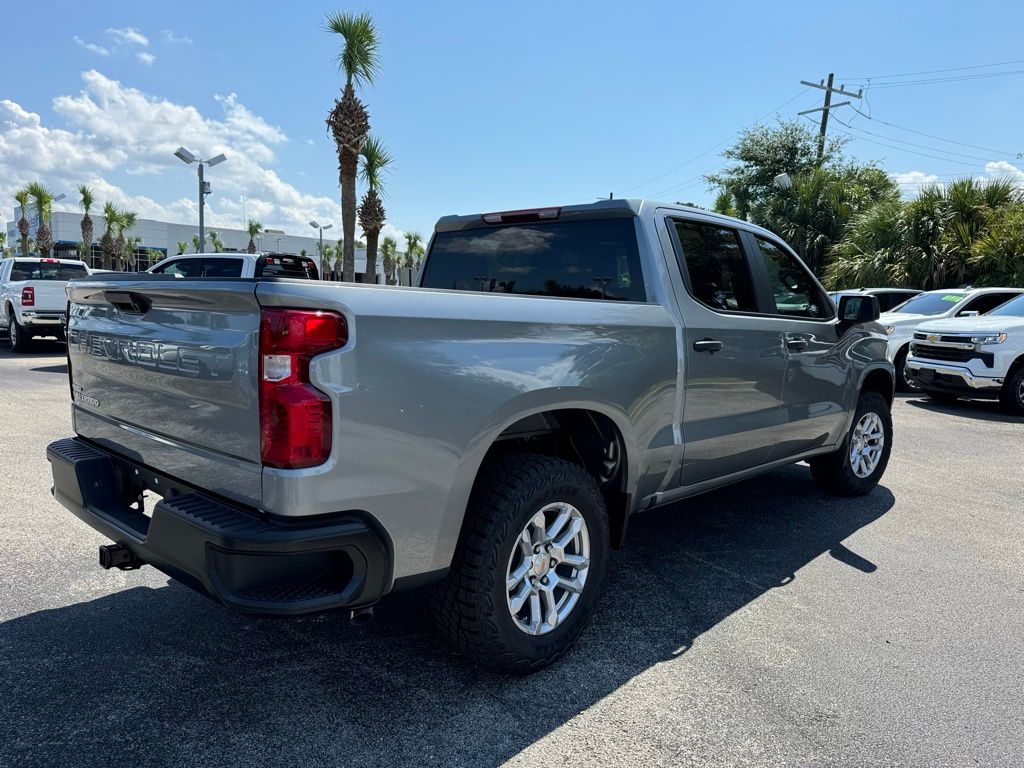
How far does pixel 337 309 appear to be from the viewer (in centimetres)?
213

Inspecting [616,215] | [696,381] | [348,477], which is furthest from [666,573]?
[348,477]

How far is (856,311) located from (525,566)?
3138 mm

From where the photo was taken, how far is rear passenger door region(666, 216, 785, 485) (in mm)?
3539

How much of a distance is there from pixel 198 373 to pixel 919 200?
66.0 ft

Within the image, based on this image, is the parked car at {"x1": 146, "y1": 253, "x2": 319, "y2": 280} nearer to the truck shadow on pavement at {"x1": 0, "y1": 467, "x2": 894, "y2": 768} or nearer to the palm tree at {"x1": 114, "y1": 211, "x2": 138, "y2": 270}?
the truck shadow on pavement at {"x1": 0, "y1": 467, "x2": 894, "y2": 768}

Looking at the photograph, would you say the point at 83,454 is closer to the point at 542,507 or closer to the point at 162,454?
the point at 162,454

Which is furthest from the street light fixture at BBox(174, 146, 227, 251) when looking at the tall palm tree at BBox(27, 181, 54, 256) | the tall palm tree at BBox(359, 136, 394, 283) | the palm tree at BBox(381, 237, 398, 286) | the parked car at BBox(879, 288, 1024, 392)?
the palm tree at BBox(381, 237, 398, 286)

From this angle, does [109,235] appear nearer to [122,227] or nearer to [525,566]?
[122,227]

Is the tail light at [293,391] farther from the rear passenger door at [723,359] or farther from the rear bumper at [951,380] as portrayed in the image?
the rear bumper at [951,380]

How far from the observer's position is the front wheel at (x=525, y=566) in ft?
8.43

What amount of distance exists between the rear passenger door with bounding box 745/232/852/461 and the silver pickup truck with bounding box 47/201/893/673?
2.4 inches

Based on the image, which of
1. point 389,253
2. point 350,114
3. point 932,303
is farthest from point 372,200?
point 389,253

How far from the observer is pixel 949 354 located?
10297mm

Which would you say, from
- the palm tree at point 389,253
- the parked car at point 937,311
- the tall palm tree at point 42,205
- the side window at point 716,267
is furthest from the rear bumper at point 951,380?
the palm tree at point 389,253
